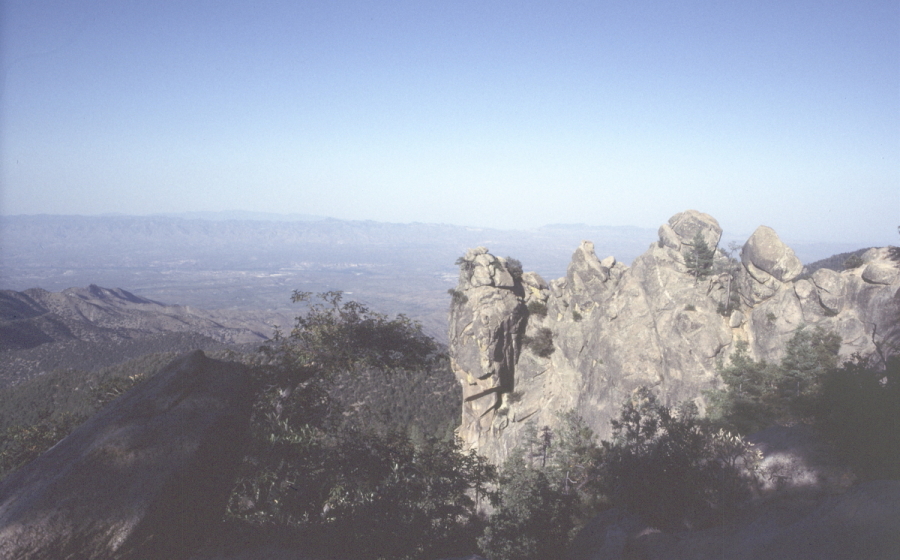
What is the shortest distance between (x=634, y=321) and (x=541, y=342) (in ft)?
20.8

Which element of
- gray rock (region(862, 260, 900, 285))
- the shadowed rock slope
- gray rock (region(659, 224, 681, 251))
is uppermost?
gray rock (region(659, 224, 681, 251))

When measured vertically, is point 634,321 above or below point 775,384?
above

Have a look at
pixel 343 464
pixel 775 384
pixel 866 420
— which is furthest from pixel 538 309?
pixel 343 464

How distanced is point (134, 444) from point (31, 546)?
1.56m

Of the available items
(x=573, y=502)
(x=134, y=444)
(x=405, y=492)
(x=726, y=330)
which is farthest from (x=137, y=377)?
(x=726, y=330)

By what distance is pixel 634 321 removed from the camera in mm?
26125

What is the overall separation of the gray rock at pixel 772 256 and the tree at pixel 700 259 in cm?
180

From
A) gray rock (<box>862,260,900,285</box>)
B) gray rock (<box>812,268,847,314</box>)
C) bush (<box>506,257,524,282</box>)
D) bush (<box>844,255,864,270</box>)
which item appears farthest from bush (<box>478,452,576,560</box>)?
bush (<box>844,255,864,270</box>)

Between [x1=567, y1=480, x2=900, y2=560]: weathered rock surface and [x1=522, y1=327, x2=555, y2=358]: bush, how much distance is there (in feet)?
63.1

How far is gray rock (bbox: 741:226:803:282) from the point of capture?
22.4 meters

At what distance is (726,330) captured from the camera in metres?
23.4

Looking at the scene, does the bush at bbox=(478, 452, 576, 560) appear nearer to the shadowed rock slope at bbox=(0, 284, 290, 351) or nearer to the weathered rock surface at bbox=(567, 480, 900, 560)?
the weathered rock surface at bbox=(567, 480, 900, 560)

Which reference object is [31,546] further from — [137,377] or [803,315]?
[803,315]

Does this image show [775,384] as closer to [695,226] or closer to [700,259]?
[700,259]
